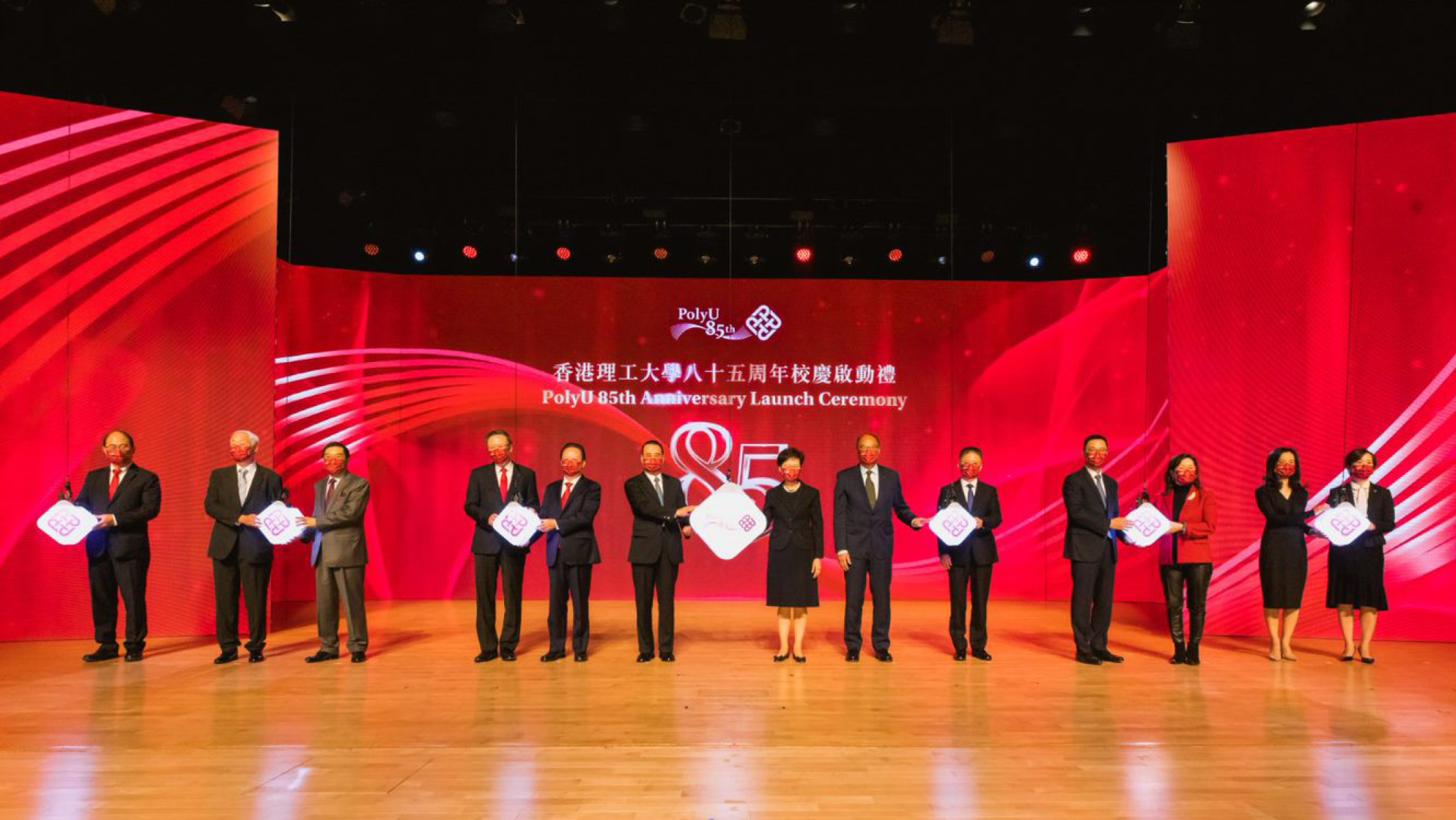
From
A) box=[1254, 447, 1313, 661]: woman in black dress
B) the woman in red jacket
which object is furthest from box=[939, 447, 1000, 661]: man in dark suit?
box=[1254, 447, 1313, 661]: woman in black dress

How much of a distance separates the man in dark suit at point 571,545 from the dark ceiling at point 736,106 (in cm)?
353

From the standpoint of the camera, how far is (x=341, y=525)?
5910mm

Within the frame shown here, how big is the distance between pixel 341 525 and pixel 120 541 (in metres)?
1.55

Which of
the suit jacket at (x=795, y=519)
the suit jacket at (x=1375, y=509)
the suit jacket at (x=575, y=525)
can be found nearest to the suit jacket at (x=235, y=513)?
the suit jacket at (x=575, y=525)

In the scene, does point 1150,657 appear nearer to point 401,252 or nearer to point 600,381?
point 600,381

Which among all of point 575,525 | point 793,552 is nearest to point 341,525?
point 575,525

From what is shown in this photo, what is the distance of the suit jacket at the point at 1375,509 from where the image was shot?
5.94 m

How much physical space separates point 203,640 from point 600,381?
4.11 metres

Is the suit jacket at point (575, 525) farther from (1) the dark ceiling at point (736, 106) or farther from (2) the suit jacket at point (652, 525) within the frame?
(1) the dark ceiling at point (736, 106)

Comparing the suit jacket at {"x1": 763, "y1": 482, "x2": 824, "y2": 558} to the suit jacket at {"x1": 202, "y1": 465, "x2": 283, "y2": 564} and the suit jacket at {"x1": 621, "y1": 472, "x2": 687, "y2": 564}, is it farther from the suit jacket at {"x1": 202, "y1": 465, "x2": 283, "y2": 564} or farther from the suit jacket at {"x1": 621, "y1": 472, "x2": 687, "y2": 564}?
the suit jacket at {"x1": 202, "y1": 465, "x2": 283, "y2": 564}

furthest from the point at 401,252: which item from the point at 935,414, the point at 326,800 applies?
the point at 326,800

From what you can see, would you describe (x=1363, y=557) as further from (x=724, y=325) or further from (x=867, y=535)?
(x=724, y=325)

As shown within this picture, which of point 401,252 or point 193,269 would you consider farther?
point 401,252

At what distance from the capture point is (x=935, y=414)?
9.01m
